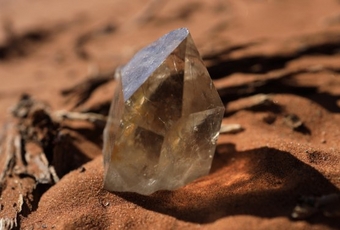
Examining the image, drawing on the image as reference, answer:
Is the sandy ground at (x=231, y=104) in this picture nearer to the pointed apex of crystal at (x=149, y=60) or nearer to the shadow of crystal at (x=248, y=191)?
the shadow of crystal at (x=248, y=191)

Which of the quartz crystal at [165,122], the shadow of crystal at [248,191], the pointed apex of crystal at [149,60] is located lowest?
the shadow of crystal at [248,191]

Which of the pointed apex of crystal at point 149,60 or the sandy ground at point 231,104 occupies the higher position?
the pointed apex of crystal at point 149,60

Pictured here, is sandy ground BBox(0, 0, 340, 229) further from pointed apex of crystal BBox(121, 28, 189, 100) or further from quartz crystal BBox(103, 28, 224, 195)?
pointed apex of crystal BBox(121, 28, 189, 100)

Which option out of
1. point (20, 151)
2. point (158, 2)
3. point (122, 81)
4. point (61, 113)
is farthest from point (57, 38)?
point (122, 81)

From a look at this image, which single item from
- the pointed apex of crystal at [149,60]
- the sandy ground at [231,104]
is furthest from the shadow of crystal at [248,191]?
the pointed apex of crystal at [149,60]

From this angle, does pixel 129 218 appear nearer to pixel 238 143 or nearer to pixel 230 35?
pixel 238 143

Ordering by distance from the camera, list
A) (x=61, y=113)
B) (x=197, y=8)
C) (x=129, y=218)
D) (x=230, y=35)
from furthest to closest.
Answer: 1. (x=197, y=8)
2. (x=230, y=35)
3. (x=61, y=113)
4. (x=129, y=218)

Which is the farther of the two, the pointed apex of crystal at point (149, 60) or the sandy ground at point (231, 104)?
the pointed apex of crystal at point (149, 60)
